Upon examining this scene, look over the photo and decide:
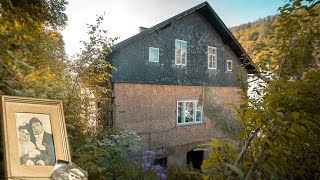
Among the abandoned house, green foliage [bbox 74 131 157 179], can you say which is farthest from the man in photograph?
the abandoned house

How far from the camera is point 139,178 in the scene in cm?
364

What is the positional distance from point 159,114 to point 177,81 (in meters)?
2.04

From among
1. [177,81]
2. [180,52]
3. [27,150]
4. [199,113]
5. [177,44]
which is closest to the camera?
[27,150]

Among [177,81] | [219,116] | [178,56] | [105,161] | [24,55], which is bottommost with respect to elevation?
[219,116]

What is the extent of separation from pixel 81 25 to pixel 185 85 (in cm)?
720

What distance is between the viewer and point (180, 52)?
11.2 metres

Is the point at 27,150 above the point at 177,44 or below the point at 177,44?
below

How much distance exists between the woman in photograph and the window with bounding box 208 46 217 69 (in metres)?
11.6

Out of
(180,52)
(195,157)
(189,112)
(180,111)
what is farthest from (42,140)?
(195,157)

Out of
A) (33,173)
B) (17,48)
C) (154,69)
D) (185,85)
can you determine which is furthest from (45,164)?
(185,85)

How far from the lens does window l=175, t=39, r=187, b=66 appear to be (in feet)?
36.2

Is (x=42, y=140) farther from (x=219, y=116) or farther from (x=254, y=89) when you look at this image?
(x=219, y=116)

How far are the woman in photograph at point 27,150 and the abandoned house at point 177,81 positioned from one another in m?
Result: 6.63

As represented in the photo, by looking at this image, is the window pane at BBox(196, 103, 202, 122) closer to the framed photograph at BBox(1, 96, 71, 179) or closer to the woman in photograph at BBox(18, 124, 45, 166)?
the framed photograph at BBox(1, 96, 71, 179)
